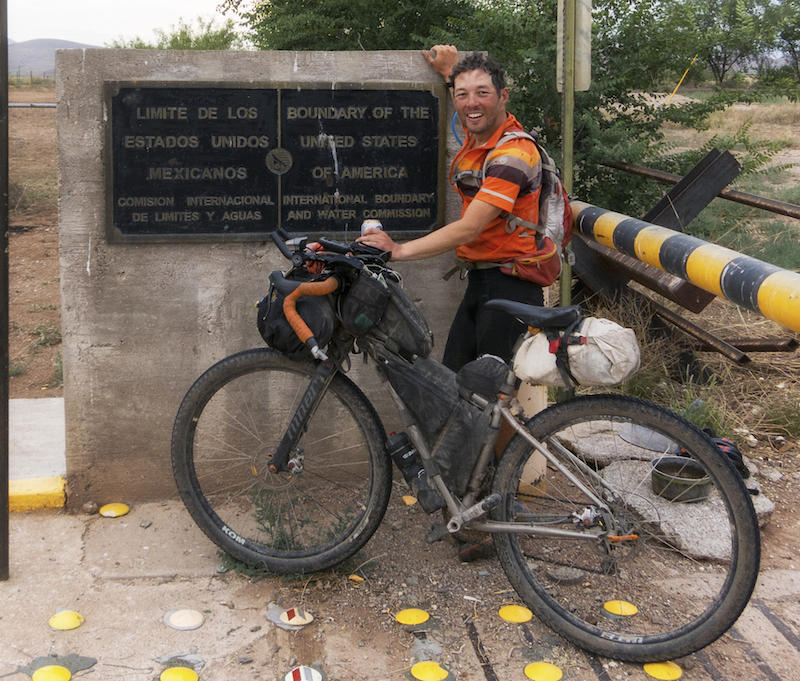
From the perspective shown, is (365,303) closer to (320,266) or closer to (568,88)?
→ (320,266)

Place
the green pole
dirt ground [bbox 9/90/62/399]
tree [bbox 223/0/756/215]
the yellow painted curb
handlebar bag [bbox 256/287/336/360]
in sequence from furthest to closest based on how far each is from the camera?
tree [bbox 223/0/756/215] → dirt ground [bbox 9/90/62/399] → the green pole → the yellow painted curb → handlebar bag [bbox 256/287/336/360]

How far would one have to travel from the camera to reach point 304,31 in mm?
10359

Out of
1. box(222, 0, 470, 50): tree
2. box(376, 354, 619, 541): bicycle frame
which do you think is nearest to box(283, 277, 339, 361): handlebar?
box(376, 354, 619, 541): bicycle frame

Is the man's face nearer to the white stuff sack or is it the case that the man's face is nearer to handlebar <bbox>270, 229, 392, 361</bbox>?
handlebar <bbox>270, 229, 392, 361</bbox>

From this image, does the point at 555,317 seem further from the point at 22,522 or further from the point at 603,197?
the point at 603,197

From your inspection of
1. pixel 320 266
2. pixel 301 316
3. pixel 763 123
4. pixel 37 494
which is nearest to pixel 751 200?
pixel 320 266

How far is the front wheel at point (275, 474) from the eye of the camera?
321cm

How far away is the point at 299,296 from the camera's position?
2938 millimetres

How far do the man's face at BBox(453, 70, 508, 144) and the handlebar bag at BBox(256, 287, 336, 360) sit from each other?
36.0 inches

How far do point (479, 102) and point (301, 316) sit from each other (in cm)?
108

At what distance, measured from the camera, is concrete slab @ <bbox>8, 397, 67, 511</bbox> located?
3.80 metres

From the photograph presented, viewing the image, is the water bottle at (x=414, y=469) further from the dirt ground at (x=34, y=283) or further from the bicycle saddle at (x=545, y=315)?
the dirt ground at (x=34, y=283)

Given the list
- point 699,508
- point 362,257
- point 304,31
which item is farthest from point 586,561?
point 304,31

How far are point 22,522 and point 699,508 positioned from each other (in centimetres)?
302
